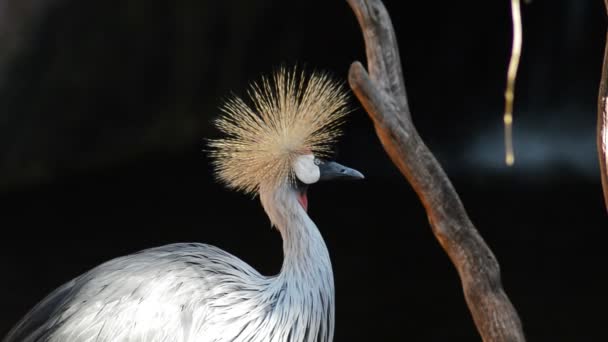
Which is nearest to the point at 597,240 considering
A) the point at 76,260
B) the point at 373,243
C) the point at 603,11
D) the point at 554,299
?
the point at 554,299

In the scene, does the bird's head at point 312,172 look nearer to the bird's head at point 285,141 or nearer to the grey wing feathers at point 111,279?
the bird's head at point 285,141

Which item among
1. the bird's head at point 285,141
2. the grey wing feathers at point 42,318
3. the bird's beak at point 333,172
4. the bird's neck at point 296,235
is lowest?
the grey wing feathers at point 42,318

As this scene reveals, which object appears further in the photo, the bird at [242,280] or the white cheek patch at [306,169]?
the white cheek patch at [306,169]

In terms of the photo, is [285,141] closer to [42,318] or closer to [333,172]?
[333,172]

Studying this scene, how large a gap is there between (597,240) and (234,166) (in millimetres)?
2461

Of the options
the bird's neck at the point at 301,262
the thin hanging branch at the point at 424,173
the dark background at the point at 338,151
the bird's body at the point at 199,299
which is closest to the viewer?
the thin hanging branch at the point at 424,173

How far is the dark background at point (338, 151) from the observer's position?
3.48 metres

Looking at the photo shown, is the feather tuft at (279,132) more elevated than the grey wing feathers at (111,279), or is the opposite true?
the feather tuft at (279,132)

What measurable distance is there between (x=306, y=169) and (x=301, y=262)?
0.23 meters

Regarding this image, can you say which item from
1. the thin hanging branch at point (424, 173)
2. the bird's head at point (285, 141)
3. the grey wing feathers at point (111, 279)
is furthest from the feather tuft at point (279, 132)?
the thin hanging branch at point (424, 173)

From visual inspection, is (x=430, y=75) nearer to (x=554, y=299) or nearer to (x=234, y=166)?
(x=554, y=299)

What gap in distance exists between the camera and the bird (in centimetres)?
192

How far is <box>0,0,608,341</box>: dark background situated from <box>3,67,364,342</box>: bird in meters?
1.02

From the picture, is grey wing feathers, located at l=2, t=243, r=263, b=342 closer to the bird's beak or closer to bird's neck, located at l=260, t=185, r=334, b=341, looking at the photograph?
bird's neck, located at l=260, t=185, r=334, b=341
